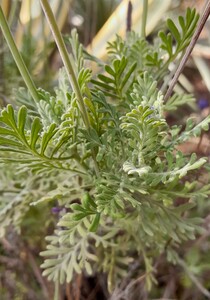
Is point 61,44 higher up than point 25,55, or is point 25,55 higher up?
point 25,55

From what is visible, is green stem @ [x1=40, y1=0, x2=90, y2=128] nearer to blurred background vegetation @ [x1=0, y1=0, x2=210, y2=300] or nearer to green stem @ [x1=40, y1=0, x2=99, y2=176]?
green stem @ [x1=40, y1=0, x2=99, y2=176]

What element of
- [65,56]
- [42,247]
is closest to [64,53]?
[65,56]

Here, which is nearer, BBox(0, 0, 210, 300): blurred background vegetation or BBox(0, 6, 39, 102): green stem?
BBox(0, 6, 39, 102): green stem

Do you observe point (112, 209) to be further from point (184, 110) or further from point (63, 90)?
point (184, 110)

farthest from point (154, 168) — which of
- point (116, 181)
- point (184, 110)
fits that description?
point (184, 110)

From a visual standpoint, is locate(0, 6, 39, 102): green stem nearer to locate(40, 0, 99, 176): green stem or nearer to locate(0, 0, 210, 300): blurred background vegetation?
locate(40, 0, 99, 176): green stem

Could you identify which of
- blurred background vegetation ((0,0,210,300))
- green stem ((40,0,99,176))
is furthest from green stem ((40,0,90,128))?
blurred background vegetation ((0,0,210,300))

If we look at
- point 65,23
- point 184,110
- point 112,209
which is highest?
point 65,23

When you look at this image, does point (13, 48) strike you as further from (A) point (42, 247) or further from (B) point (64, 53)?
(A) point (42, 247)

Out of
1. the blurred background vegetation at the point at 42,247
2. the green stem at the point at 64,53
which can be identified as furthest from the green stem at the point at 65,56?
the blurred background vegetation at the point at 42,247

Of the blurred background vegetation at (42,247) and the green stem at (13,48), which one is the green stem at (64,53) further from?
the blurred background vegetation at (42,247)

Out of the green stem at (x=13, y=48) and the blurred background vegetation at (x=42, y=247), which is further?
the blurred background vegetation at (x=42, y=247)
